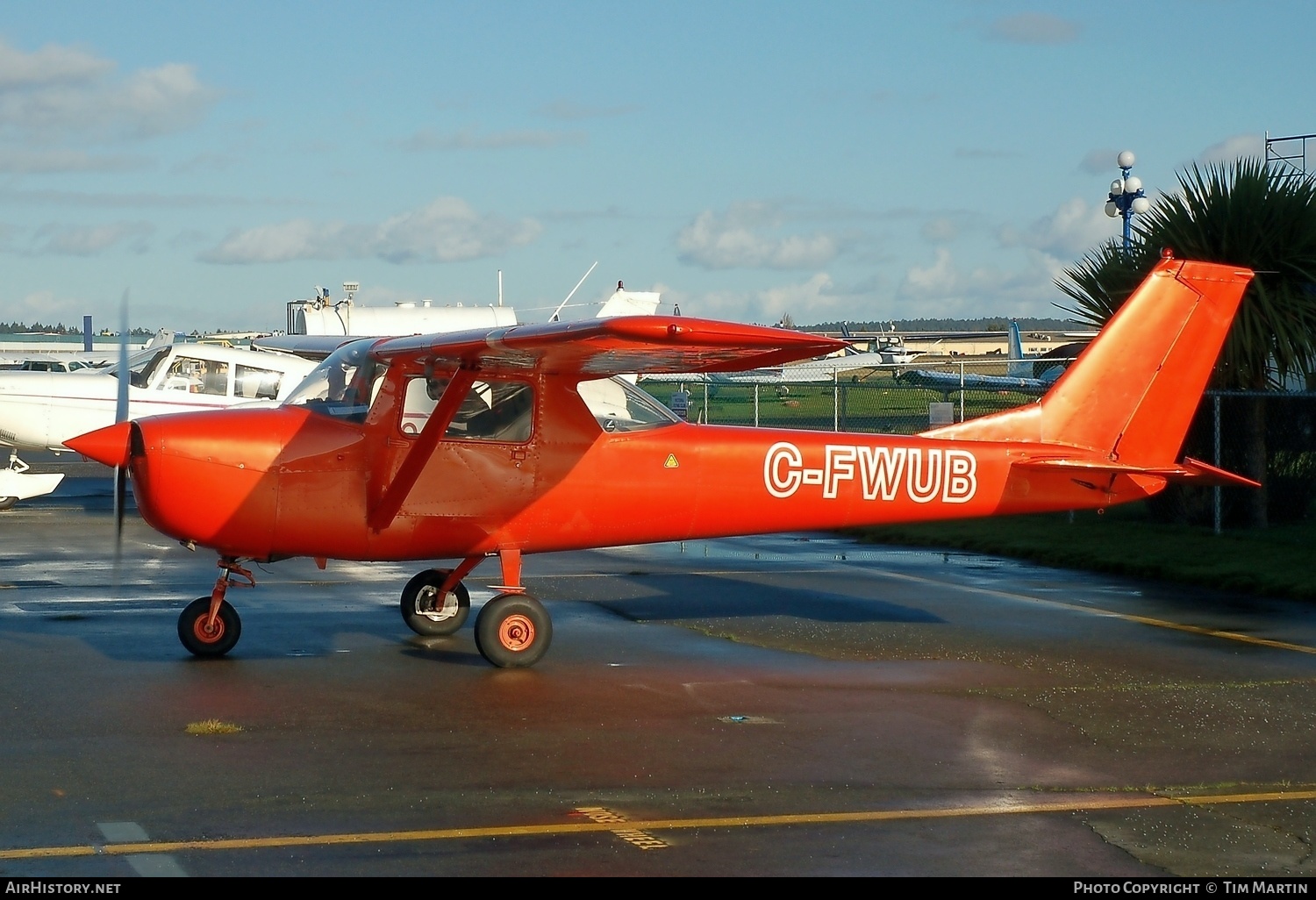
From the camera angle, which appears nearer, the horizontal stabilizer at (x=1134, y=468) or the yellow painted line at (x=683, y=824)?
the yellow painted line at (x=683, y=824)

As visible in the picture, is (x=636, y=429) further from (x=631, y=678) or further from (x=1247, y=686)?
(x=1247, y=686)

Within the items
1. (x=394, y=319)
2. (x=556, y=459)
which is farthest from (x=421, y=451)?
(x=394, y=319)

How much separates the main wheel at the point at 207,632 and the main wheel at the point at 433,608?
4.24 ft

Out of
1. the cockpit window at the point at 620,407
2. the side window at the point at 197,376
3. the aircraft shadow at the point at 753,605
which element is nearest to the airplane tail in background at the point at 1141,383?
the aircraft shadow at the point at 753,605

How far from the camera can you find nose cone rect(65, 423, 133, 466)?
884cm

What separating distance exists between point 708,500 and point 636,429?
695 millimetres

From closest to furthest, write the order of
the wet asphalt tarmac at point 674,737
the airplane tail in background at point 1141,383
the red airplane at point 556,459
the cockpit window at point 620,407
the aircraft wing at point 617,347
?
the wet asphalt tarmac at point 674,737 → the aircraft wing at point 617,347 → the red airplane at point 556,459 → the cockpit window at point 620,407 → the airplane tail in background at point 1141,383

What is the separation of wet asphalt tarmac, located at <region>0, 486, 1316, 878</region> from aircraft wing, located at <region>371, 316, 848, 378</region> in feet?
6.37

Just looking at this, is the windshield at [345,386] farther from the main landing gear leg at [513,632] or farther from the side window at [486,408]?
the main landing gear leg at [513,632]

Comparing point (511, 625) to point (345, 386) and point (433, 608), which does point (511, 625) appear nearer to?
point (433, 608)

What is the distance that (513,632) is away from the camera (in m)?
9.20

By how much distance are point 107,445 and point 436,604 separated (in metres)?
2.57

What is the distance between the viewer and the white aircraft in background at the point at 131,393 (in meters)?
19.3

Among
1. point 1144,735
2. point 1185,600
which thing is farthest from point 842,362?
point 1144,735
